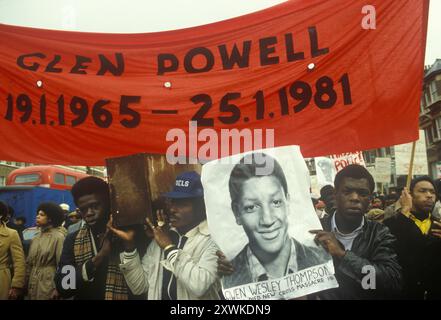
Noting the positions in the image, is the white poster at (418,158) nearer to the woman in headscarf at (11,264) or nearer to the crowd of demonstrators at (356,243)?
the crowd of demonstrators at (356,243)

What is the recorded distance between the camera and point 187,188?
236 cm

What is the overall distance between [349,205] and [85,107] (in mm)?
1806

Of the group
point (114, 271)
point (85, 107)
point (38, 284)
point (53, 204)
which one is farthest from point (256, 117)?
point (53, 204)

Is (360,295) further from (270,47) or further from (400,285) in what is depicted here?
(270,47)

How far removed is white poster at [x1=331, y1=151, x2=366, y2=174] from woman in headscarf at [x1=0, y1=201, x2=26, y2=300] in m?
2.44

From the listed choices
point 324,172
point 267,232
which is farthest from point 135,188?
point 324,172

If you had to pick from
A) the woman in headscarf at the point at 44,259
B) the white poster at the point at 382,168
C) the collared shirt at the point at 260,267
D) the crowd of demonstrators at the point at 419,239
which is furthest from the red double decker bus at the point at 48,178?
the crowd of demonstrators at the point at 419,239

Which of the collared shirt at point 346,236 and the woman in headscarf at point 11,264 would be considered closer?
the collared shirt at point 346,236

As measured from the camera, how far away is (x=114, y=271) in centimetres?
245

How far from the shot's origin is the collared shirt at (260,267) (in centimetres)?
222

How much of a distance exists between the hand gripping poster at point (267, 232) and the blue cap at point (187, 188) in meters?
0.09

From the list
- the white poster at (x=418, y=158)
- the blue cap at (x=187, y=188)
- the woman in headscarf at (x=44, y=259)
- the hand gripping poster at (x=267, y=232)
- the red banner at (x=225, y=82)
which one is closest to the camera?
the hand gripping poster at (x=267, y=232)

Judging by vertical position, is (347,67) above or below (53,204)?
above

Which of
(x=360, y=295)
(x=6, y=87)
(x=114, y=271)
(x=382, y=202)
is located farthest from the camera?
(x=382, y=202)
